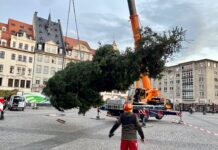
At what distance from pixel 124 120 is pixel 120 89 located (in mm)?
7582

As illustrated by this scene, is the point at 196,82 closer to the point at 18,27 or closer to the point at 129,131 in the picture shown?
the point at 18,27

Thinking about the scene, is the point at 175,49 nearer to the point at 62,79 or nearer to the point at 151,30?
the point at 151,30

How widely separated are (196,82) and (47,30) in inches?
2315

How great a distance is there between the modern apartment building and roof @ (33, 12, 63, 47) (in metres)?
41.3

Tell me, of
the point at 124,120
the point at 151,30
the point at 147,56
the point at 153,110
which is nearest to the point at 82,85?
the point at 147,56

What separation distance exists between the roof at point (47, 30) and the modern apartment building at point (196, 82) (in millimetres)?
41287

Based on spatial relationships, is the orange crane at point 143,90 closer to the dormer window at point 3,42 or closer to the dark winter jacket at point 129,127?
the dark winter jacket at point 129,127

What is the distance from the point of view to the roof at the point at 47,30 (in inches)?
2726

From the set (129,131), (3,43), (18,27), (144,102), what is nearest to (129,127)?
(129,131)

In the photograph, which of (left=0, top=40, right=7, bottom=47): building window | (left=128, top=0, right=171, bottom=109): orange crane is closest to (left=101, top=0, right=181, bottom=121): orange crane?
(left=128, top=0, right=171, bottom=109): orange crane

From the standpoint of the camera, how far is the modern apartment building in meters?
93.0

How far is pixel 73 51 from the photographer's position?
74.9 meters

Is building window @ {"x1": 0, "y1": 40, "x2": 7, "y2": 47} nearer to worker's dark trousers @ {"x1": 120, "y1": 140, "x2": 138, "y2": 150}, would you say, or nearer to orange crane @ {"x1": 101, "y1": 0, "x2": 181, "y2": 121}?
orange crane @ {"x1": 101, "y1": 0, "x2": 181, "y2": 121}

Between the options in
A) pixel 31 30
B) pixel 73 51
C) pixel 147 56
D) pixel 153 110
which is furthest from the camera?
pixel 73 51
